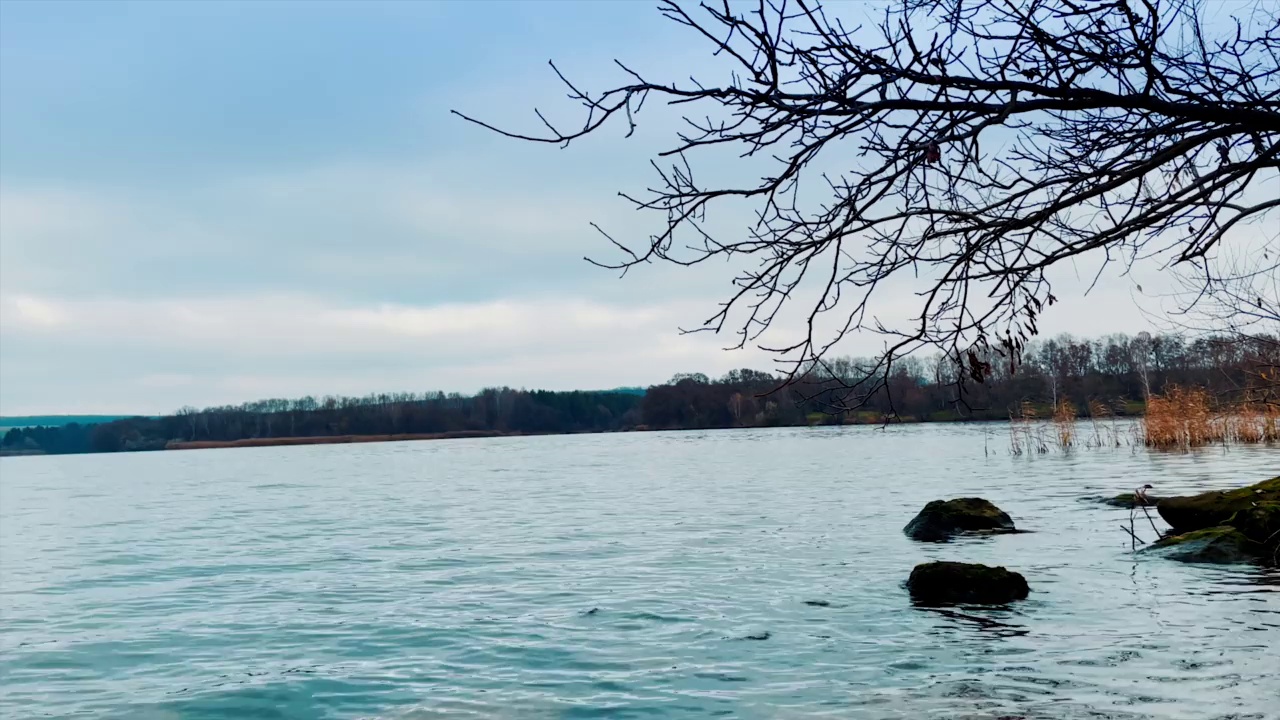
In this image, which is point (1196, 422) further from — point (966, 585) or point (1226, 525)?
point (966, 585)

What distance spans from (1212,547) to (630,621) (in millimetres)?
8201

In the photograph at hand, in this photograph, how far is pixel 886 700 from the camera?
7953 millimetres

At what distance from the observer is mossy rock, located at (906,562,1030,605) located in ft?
37.9

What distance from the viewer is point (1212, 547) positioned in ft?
45.1

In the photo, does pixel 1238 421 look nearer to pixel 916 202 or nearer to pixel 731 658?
pixel 731 658

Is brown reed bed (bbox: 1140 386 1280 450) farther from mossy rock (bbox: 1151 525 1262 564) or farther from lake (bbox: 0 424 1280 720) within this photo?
mossy rock (bbox: 1151 525 1262 564)

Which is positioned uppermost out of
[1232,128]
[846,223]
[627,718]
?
[1232,128]

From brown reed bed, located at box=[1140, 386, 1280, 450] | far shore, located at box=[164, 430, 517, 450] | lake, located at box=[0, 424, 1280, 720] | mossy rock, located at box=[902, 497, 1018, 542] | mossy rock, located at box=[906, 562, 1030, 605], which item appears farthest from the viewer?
far shore, located at box=[164, 430, 517, 450]

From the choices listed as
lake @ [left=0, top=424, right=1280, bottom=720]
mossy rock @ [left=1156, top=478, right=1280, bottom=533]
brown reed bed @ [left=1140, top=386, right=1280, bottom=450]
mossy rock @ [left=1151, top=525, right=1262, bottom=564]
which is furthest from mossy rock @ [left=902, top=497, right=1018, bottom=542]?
brown reed bed @ [left=1140, top=386, right=1280, bottom=450]

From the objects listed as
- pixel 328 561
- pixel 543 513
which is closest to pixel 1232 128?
pixel 328 561

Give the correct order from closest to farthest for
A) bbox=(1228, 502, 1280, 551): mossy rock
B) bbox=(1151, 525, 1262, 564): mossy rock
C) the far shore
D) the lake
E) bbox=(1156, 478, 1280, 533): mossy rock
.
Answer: the lake → bbox=(1151, 525, 1262, 564): mossy rock → bbox=(1228, 502, 1280, 551): mossy rock → bbox=(1156, 478, 1280, 533): mossy rock → the far shore

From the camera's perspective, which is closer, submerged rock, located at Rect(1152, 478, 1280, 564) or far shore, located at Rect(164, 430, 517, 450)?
submerged rock, located at Rect(1152, 478, 1280, 564)

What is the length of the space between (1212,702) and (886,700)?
90.2 inches

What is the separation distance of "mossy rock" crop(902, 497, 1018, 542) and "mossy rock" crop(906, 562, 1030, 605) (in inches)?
214
